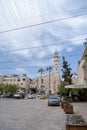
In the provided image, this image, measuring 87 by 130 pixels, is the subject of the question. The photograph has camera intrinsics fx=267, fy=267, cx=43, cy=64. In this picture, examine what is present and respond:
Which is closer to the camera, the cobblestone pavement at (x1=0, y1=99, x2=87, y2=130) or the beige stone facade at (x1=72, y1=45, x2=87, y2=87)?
the cobblestone pavement at (x1=0, y1=99, x2=87, y2=130)

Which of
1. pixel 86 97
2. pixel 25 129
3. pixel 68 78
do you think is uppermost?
pixel 68 78

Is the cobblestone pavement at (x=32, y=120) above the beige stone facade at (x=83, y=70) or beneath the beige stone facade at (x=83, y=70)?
beneath

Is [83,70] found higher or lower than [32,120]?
higher

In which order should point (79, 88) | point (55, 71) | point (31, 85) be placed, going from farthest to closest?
point (31, 85)
point (55, 71)
point (79, 88)

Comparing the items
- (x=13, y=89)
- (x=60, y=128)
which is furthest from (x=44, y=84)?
(x=60, y=128)

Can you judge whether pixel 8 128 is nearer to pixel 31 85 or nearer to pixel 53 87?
pixel 53 87

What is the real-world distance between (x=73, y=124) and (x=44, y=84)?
139 m

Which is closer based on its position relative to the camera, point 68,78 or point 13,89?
point 68,78

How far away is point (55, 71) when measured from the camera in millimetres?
141625

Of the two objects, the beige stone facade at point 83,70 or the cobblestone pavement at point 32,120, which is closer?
the cobblestone pavement at point 32,120

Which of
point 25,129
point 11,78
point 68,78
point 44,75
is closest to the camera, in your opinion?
point 25,129

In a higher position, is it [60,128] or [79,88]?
[79,88]

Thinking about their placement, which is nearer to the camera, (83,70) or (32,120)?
(32,120)

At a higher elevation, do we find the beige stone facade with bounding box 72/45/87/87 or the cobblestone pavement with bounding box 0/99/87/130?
the beige stone facade with bounding box 72/45/87/87
